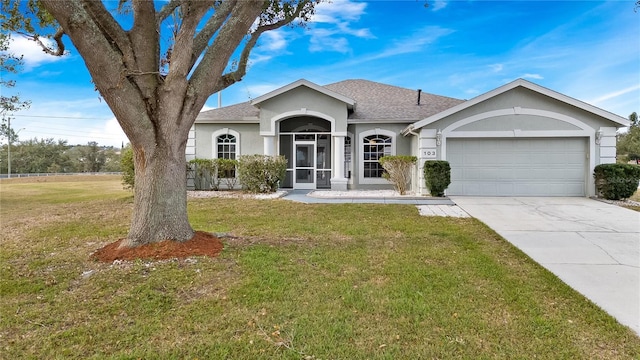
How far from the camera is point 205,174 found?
600 inches

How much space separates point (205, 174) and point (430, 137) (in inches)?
383

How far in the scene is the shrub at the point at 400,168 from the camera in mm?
12555

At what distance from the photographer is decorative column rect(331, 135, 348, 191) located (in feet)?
47.3

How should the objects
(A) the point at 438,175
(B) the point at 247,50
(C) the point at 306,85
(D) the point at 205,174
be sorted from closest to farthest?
(B) the point at 247,50 → (A) the point at 438,175 → (C) the point at 306,85 → (D) the point at 205,174

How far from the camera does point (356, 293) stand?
379 cm

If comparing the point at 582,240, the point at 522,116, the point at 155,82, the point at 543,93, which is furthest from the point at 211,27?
the point at 543,93

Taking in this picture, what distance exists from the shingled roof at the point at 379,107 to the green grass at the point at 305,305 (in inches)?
378

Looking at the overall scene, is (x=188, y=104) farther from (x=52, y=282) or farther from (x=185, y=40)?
(x=52, y=282)

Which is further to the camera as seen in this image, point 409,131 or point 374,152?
point 374,152

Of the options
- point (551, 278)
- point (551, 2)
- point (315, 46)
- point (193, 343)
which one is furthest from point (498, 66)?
point (193, 343)

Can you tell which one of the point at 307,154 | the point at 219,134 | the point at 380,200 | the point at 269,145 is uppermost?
the point at 219,134

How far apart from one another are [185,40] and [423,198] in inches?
348

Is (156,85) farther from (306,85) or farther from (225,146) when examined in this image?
(225,146)

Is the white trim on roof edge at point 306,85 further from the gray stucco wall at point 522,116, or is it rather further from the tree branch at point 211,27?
the tree branch at point 211,27
